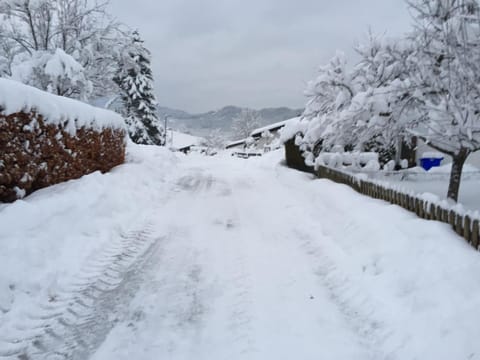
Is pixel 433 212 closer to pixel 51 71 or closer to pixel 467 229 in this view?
pixel 467 229

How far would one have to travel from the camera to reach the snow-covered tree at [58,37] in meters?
9.66

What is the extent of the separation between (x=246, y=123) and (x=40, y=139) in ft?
234

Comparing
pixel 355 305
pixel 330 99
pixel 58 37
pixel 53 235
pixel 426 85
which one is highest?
pixel 58 37

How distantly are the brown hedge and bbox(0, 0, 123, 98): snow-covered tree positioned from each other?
351 centimetres

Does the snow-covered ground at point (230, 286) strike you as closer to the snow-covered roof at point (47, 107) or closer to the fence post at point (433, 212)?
the fence post at point (433, 212)

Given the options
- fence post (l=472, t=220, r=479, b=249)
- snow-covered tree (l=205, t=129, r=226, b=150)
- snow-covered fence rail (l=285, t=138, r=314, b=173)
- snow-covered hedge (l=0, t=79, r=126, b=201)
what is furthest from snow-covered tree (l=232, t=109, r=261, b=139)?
fence post (l=472, t=220, r=479, b=249)

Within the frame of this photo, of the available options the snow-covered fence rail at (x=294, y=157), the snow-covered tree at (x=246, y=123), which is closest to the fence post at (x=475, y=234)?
the snow-covered fence rail at (x=294, y=157)

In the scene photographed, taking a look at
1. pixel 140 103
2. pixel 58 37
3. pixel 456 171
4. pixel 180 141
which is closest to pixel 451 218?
pixel 456 171

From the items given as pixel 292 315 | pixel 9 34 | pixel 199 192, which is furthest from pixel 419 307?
pixel 9 34

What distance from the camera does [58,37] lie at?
1162 centimetres

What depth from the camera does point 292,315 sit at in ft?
9.97

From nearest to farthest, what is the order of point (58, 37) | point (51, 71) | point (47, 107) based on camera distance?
point (47, 107)
point (51, 71)
point (58, 37)

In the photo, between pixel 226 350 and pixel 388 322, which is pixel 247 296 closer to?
pixel 226 350

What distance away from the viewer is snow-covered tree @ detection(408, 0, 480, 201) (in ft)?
15.5
